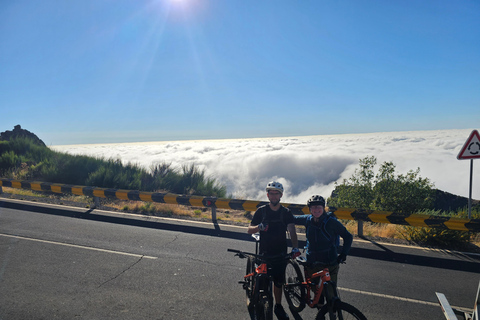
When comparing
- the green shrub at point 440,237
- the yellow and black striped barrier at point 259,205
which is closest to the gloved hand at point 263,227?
the yellow and black striped barrier at point 259,205

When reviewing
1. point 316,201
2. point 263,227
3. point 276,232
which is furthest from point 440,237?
point 263,227

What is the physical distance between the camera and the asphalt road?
185 inches

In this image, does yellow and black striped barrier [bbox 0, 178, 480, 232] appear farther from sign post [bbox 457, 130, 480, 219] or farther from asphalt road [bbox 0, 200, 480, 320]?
sign post [bbox 457, 130, 480, 219]

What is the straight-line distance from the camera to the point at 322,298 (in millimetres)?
3785

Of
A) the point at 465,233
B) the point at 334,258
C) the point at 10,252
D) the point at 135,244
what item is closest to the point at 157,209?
the point at 135,244

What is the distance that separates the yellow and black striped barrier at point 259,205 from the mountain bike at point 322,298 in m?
4.29

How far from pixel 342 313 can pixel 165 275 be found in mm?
3589

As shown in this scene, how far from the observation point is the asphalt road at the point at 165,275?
471cm

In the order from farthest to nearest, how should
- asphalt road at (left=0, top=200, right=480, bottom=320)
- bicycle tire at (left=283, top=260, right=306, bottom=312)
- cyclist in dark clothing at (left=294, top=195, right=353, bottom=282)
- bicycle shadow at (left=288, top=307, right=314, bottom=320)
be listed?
1. asphalt road at (left=0, top=200, right=480, bottom=320)
2. bicycle shadow at (left=288, top=307, right=314, bottom=320)
3. bicycle tire at (left=283, top=260, right=306, bottom=312)
4. cyclist in dark clothing at (left=294, top=195, right=353, bottom=282)

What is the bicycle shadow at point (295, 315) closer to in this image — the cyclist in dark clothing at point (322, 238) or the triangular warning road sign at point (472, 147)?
the cyclist in dark clothing at point (322, 238)

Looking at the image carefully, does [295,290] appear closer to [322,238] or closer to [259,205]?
[322,238]

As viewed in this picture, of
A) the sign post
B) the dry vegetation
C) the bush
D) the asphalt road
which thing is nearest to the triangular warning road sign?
the sign post

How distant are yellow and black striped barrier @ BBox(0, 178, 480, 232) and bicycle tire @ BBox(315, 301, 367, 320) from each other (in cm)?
526

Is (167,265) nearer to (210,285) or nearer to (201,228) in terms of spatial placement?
(210,285)
